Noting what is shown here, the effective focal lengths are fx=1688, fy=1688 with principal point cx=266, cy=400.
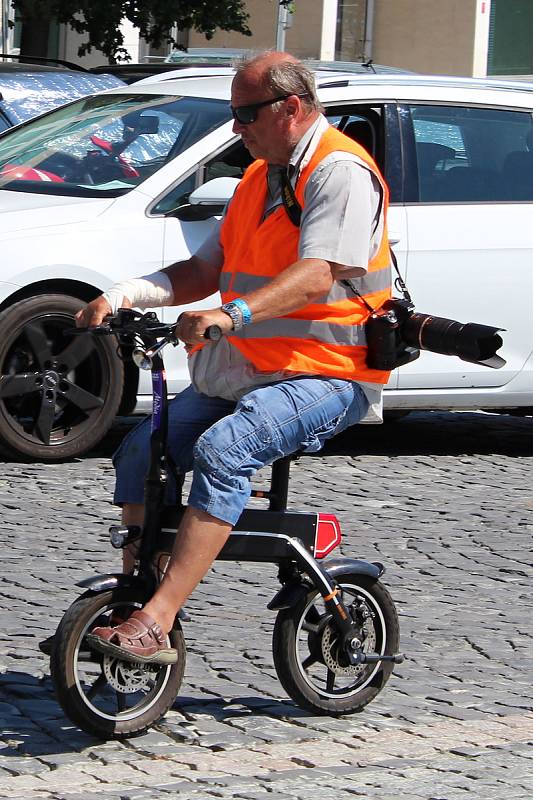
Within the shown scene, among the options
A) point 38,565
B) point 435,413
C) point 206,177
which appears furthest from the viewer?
point 435,413

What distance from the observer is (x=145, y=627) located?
4238 mm

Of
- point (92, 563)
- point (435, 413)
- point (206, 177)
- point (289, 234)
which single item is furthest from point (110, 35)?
point (289, 234)

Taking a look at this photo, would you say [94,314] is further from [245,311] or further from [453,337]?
[453,337]

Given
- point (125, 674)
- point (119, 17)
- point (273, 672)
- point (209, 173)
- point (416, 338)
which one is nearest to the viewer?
point (125, 674)

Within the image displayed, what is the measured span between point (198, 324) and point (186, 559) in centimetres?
61

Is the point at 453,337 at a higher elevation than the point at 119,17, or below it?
below

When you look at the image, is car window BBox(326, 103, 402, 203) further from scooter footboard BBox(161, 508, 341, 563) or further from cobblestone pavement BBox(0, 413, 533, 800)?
scooter footboard BBox(161, 508, 341, 563)

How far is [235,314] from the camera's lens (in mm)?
4168

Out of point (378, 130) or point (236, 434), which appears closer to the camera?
point (236, 434)

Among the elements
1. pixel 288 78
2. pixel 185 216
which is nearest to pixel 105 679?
pixel 288 78

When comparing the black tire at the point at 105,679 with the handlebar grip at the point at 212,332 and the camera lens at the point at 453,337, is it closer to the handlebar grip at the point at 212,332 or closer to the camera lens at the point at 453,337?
the handlebar grip at the point at 212,332

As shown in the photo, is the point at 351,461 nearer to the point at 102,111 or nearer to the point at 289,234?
the point at 102,111

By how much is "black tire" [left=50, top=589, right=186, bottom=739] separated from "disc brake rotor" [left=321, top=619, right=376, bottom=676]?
445 mm

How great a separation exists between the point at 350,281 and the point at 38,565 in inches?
87.3
